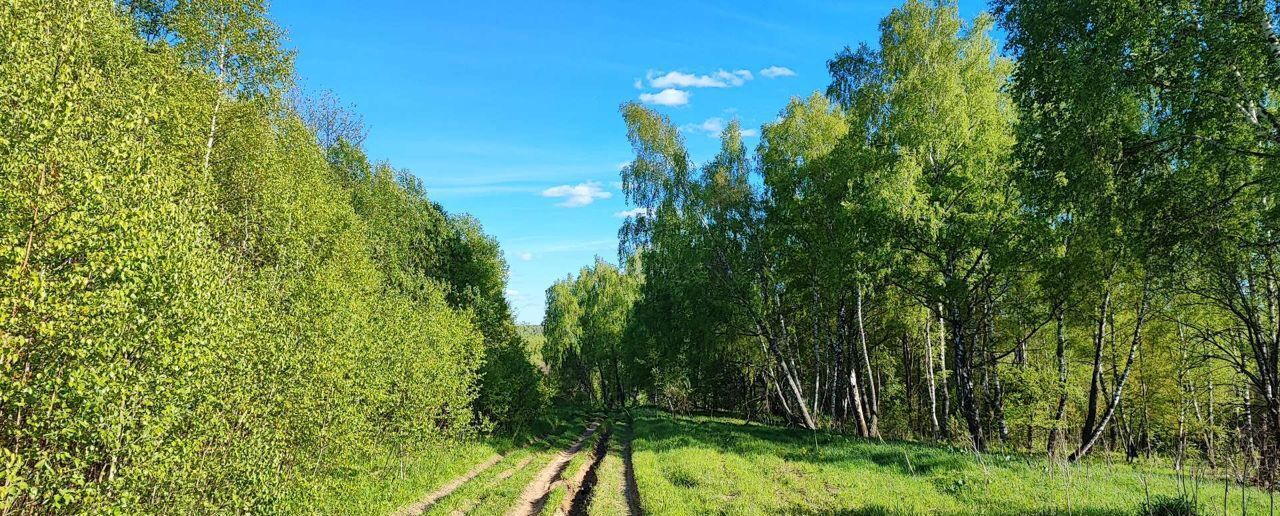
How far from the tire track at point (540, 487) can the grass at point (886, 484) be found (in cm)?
362

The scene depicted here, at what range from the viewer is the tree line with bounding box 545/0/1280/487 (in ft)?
31.1

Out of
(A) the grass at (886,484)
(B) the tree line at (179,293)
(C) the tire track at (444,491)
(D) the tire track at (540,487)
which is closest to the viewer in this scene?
→ (B) the tree line at (179,293)

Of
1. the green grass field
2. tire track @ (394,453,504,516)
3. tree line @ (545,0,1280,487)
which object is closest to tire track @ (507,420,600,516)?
the green grass field

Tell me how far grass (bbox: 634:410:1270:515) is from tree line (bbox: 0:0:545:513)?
1016cm

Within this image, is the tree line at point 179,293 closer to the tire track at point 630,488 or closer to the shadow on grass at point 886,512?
the tire track at point 630,488

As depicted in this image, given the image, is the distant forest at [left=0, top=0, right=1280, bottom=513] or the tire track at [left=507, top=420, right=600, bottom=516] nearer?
the distant forest at [left=0, top=0, right=1280, bottom=513]

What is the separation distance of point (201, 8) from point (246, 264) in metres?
8.65

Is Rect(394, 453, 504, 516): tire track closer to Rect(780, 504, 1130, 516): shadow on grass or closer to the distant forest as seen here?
the distant forest

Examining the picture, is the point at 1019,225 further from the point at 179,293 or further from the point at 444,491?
the point at 444,491

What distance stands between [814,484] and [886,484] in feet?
6.48

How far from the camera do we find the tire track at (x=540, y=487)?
17552 millimetres

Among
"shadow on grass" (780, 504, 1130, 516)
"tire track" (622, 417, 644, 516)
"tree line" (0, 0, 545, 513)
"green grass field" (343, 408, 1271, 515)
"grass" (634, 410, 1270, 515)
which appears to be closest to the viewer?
"tree line" (0, 0, 545, 513)

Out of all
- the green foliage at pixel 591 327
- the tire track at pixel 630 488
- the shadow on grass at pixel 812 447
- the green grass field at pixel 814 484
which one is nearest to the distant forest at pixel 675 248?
the green grass field at pixel 814 484

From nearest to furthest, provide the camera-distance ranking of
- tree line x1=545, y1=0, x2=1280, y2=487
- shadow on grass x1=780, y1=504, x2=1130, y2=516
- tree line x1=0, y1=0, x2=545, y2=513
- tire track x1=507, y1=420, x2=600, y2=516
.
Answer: tree line x1=0, y1=0, x2=545, y2=513, tree line x1=545, y1=0, x2=1280, y2=487, shadow on grass x1=780, y1=504, x2=1130, y2=516, tire track x1=507, y1=420, x2=600, y2=516
